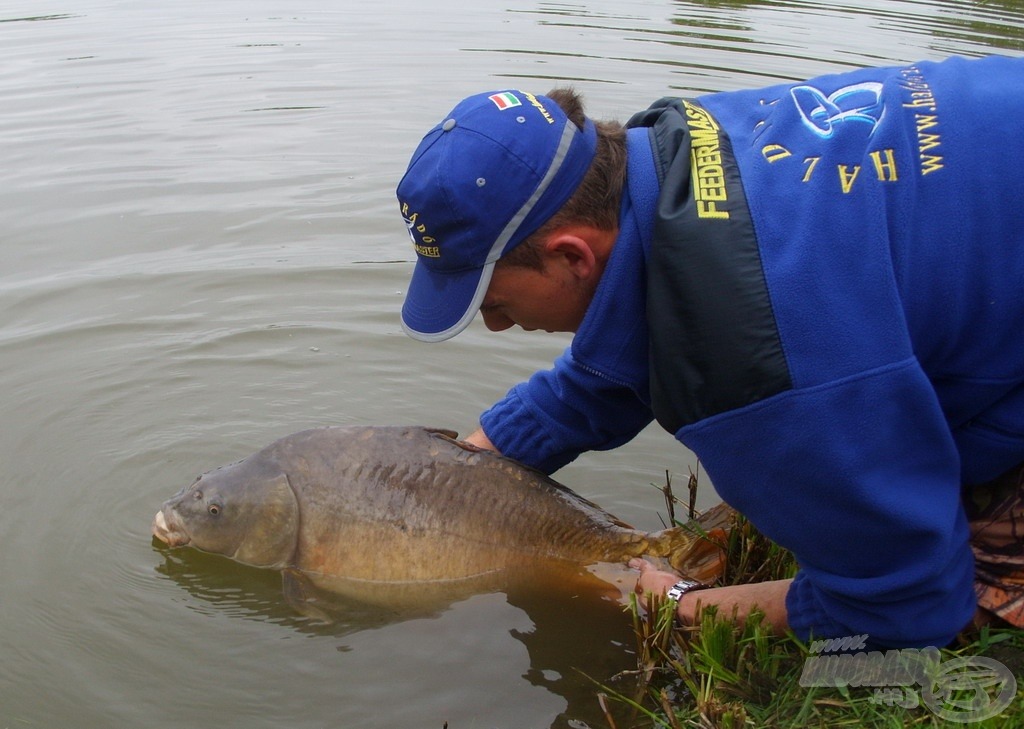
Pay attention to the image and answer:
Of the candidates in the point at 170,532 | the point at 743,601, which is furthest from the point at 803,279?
the point at 170,532

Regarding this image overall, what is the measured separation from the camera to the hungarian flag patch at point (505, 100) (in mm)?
2967

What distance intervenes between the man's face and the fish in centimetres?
128

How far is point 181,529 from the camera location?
4520 millimetres

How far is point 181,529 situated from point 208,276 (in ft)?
10.4

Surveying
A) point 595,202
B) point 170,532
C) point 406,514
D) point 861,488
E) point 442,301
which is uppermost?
point 595,202

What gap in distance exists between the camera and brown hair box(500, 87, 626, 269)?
2844mm

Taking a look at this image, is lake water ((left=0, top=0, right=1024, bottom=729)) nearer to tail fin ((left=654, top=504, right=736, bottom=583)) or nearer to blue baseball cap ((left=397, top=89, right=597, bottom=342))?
tail fin ((left=654, top=504, right=736, bottom=583))

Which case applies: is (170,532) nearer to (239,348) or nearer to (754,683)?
(239,348)

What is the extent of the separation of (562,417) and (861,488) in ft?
5.39

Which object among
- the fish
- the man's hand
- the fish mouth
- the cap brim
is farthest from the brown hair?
the fish mouth

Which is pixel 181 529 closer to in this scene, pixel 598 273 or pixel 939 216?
pixel 598 273

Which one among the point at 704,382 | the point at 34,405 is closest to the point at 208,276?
the point at 34,405

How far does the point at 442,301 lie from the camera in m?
3.11

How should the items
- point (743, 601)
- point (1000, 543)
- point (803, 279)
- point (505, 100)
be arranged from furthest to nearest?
point (743, 601)
point (1000, 543)
point (505, 100)
point (803, 279)
